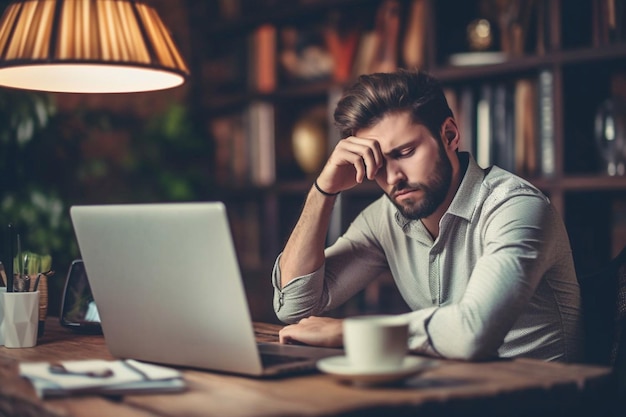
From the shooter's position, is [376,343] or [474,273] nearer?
[376,343]

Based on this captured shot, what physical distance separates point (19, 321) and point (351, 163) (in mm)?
777

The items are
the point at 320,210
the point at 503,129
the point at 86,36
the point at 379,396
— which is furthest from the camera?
the point at 503,129

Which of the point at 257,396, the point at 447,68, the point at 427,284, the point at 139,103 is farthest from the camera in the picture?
the point at 139,103

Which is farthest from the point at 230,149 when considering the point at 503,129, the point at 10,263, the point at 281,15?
the point at 10,263

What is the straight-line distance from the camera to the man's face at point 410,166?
6.14ft

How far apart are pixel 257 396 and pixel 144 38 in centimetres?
73

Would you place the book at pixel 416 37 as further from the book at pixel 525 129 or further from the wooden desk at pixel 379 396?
the wooden desk at pixel 379 396

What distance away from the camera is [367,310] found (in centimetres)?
337

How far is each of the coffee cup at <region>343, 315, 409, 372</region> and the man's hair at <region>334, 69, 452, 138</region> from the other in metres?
0.83

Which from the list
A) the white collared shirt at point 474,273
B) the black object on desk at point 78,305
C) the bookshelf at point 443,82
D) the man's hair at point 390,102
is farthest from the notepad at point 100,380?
the bookshelf at point 443,82

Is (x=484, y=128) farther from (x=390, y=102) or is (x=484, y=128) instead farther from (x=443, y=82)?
(x=390, y=102)

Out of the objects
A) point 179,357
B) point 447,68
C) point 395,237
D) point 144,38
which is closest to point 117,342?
point 179,357

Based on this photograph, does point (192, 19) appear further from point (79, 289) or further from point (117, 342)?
point (117, 342)

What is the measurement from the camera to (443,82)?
3.06 meters
